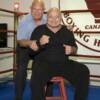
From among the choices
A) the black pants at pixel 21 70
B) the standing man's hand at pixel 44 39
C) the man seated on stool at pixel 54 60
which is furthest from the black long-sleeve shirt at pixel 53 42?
the black pants at pixel 21 70

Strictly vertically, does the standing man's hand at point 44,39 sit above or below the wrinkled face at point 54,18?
below

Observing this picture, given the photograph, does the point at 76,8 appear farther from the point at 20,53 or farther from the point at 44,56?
the point at 44,56

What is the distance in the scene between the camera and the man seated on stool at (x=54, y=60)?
2.25 meters

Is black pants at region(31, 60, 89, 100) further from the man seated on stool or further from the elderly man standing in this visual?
the elderly man standing

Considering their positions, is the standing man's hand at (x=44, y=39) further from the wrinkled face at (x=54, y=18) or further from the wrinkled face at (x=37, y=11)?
the wrinkled face at (x=37, y=11)

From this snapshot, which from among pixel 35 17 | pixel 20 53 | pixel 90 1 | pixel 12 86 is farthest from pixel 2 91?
pixel 90 1

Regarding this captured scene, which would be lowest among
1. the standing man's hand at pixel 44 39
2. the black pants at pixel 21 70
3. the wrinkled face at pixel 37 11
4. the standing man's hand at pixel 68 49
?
the black pants at pixel 21 70

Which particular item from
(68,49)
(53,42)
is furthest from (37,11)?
(68,49)

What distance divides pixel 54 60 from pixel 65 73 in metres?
0.14

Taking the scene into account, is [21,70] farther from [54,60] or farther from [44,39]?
[44,39]

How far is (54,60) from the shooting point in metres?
2.35

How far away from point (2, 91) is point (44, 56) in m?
1.49

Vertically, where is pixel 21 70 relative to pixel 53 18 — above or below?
below

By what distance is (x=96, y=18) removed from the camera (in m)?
3.89
